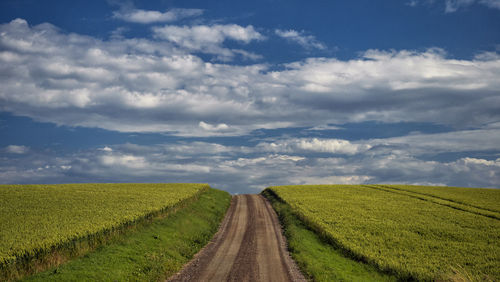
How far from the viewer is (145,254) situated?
22469 millimetres

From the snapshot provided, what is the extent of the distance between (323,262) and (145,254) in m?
12.5

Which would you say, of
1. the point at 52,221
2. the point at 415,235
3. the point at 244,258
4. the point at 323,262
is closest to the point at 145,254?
the point at 244,258

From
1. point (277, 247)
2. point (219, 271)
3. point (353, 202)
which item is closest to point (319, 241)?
point (277, 247)

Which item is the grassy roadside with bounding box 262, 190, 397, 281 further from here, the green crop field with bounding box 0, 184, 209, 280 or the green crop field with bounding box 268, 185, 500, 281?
the green crop field with bounding box 0, 184, 209, 280

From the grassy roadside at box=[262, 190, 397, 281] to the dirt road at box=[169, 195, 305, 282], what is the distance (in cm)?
77

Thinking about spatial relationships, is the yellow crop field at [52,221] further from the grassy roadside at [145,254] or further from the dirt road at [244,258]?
the dirt road at [244,258]

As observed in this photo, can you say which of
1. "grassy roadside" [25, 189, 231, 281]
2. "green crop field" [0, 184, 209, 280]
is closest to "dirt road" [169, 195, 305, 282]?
"grassy roadside" [25, 189, 231, 281]

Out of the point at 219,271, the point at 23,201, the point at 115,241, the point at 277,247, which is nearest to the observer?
the point at 219,271

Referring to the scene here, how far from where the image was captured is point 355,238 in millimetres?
30281

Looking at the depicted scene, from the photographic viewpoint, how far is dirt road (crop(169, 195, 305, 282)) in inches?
768

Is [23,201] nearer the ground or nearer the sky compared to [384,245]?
nearer the sky

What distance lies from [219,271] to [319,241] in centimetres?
1299

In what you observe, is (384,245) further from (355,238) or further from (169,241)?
(169,241)

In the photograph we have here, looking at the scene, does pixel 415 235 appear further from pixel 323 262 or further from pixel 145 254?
pixel 145 254
